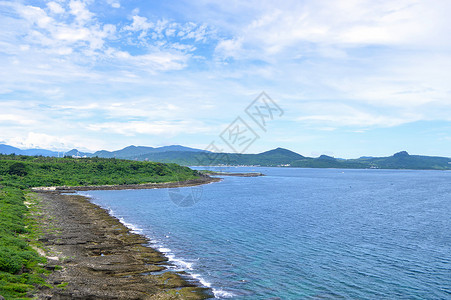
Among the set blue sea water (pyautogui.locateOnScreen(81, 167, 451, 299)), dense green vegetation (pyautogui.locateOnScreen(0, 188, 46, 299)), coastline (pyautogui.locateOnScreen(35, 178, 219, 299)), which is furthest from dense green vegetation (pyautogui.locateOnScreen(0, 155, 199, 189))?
dense green vegetation (pyautogui.locateOnScreen(0, 188, 46, 299))

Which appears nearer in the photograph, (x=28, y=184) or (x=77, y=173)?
(x=28, y=184)

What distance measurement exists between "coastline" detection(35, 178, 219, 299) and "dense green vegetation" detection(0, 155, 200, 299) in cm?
154

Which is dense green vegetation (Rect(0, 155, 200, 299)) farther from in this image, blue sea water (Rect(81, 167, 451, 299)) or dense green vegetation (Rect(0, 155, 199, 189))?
blue sea water (Rect(81, 167, 451, 299))

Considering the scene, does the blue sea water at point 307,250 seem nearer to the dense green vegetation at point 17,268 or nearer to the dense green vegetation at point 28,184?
the dense green vegetation at point 17,268

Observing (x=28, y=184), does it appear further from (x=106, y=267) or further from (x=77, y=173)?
(x=106, y=267)

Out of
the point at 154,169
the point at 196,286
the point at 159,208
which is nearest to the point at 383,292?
the point at 196,286

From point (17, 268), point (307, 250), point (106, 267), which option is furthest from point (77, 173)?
point (307, 250)

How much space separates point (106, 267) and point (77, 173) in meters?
121

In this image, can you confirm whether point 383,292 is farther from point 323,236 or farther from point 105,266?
point 105,266

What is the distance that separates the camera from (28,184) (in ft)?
337

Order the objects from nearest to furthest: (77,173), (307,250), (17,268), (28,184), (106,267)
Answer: (17,268)
(106,267)
(307,250)
(28,184)
(77,173)

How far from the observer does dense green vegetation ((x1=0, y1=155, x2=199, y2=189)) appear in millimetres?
110750

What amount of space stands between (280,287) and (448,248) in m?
26.1

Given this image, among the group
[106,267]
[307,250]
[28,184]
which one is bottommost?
[307,250]
